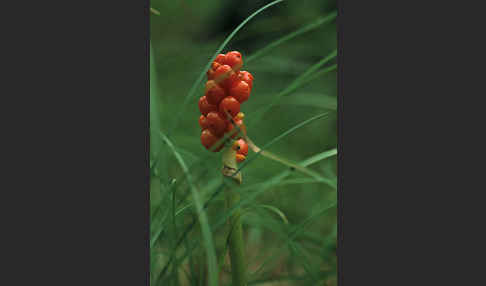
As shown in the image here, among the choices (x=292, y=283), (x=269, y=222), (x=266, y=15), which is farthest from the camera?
(x=266, y=15)

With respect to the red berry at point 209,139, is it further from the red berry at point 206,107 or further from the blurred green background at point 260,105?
the blurred green background at point 260,105

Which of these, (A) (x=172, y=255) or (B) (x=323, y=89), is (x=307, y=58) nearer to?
(B) (x=323, y=89)

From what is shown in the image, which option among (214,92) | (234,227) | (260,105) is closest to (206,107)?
(214,92)

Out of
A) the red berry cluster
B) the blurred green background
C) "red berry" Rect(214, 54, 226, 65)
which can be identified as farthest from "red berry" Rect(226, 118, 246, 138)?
the blurred green background

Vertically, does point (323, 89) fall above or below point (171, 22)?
below

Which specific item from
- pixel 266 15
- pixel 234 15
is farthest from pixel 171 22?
pixel 266 15
